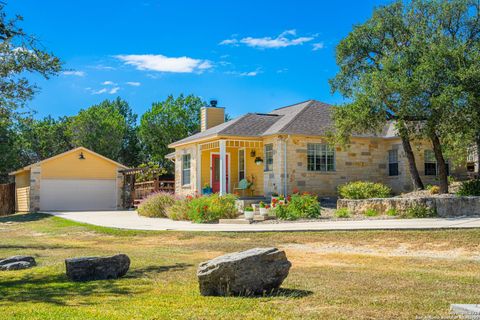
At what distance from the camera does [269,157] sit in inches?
947

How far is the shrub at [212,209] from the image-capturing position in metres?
19.4

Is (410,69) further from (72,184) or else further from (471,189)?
(72,184)

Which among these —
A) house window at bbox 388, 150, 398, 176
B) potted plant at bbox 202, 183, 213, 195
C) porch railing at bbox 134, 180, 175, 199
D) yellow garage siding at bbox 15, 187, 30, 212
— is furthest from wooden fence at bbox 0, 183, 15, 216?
house window at bbox 388, 150, 398, 176

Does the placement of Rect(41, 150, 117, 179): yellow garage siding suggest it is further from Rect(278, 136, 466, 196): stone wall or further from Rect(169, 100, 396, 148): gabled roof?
Rect(278, 136, 466, 196): stone wall

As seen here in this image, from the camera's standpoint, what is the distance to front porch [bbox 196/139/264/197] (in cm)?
2473

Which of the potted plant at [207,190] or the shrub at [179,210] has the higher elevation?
the potted plant at [207,190]

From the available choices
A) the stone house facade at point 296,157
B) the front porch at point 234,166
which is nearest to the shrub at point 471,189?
the stone house facade at point 296,157

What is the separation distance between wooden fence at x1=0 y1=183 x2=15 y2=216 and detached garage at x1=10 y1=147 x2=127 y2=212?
362 mm

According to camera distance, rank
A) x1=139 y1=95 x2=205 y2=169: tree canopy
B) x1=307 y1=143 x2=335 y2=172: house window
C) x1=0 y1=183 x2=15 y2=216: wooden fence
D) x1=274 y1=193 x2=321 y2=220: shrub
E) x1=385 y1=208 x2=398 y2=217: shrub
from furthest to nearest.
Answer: x1=139 y1=95 x2=205 y2=169: tree canopy → x1=0 y1=183 x2=15 y2=216: wooden fence → x1=307 y1=143 x2=335 y2=172: house window → x1=274 y1=193 x2=321 y2=220: shrub → x1=385 y1=208 x2=398 y2=217: shrub

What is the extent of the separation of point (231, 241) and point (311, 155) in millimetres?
10256

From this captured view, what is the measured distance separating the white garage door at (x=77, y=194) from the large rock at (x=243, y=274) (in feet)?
92.6

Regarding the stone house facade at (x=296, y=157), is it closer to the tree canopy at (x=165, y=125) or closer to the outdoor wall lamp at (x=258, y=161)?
the outdoor wall lamp at (x=258, y=161)

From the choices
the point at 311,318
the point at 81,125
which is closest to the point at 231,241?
the point at 311,318

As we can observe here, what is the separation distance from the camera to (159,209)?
2327 cm
